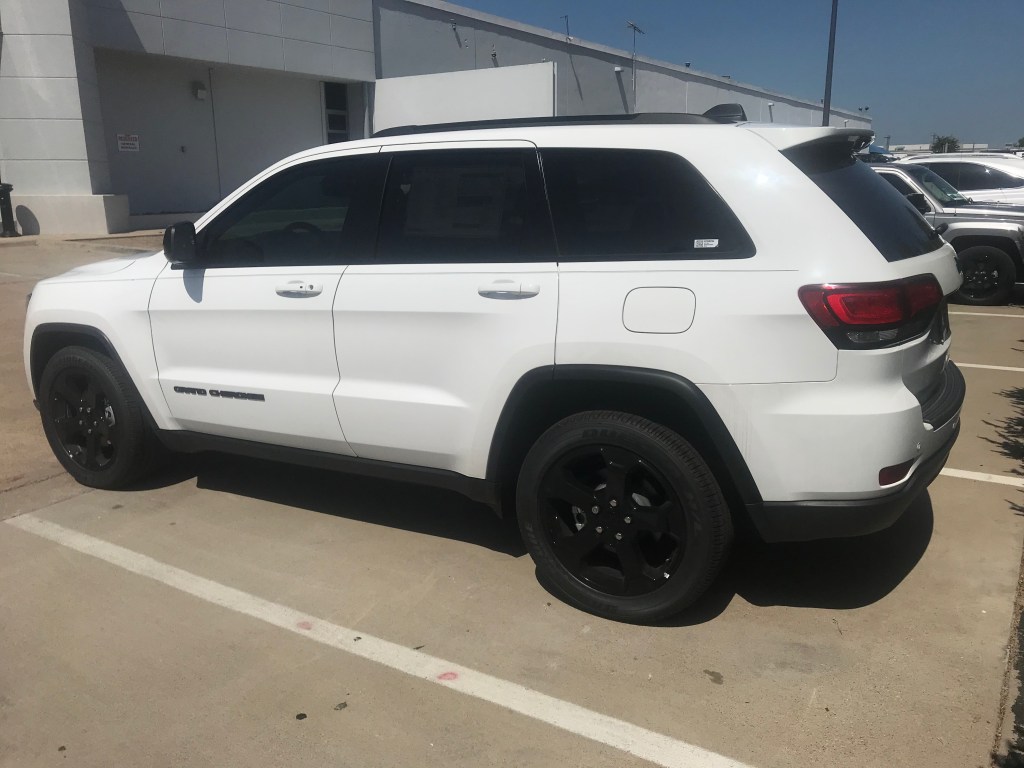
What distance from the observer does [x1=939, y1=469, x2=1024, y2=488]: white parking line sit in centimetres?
476

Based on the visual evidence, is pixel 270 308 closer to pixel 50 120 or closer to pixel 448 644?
pixel 448 644

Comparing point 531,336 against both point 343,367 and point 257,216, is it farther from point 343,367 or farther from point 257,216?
point 257,216

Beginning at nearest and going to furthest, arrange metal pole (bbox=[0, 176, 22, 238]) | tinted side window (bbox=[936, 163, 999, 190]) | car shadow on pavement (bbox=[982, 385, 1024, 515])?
car shadow on pavement (bbox=[982, 385, 1024, 515]) → tinted side window (bbox=[936, 163, 999, 190]) → metal pole (bbox=[0, 176, 22, 238])

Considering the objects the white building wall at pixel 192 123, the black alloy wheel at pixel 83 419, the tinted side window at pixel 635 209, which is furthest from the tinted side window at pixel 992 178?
the white building wall at pixel 192 123

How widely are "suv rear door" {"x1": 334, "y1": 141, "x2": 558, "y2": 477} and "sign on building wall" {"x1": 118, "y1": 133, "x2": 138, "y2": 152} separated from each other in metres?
18.8

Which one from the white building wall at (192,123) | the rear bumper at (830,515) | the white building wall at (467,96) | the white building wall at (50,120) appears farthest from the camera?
the white building wall at (467,96)

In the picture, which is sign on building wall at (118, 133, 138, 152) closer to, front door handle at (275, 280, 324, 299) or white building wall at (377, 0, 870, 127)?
white building wall at (377, 0, 870, 127)

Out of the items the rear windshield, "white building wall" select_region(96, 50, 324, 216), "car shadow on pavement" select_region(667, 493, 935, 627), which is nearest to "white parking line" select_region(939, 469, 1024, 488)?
"car shadow on pavement" select_region(667, 493, 935, 627)

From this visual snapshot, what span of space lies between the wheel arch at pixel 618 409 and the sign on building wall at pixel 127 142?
19701 mm

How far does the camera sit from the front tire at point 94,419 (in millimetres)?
4578

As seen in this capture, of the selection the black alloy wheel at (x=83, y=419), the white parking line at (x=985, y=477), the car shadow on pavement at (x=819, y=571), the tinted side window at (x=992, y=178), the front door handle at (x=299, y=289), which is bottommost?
the car shadow on pavement at (x=819, y=571)

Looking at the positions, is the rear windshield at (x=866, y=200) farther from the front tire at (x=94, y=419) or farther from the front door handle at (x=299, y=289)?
the front tire at (x=94, y=419)

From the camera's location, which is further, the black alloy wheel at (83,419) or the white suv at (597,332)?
the black alloy wheel at (83,419)

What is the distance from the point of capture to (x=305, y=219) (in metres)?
4.17
